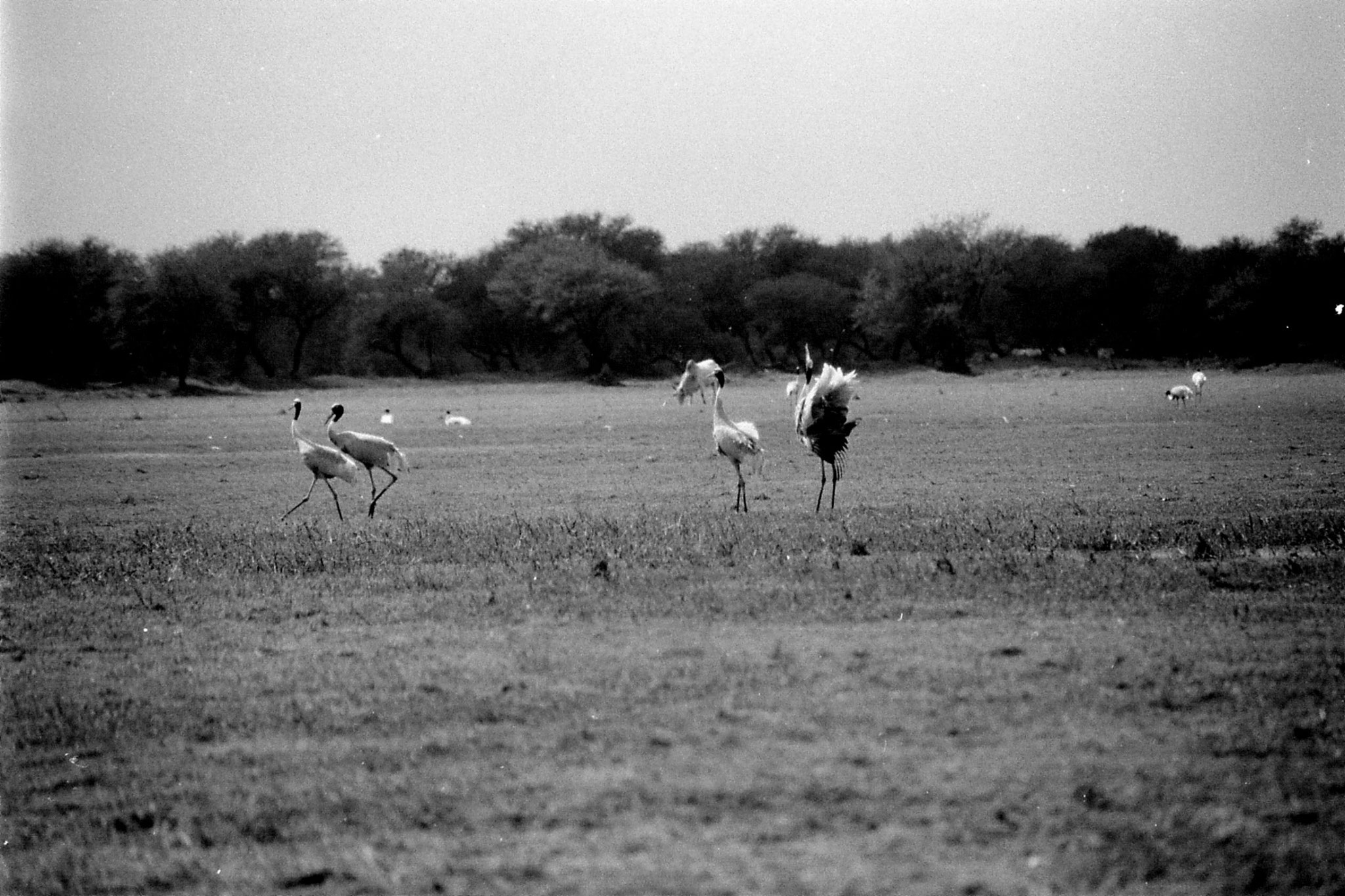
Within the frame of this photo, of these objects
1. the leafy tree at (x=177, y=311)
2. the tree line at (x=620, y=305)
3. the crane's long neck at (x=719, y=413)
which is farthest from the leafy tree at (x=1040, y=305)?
the crane's long neck at (x=719, y=413)

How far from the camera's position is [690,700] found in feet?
20.7

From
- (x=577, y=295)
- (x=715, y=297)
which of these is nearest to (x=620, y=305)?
(x=577, y=295)

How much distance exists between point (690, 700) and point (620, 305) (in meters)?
65.7

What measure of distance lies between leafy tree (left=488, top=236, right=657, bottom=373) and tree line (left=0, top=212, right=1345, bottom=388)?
0.14 meters

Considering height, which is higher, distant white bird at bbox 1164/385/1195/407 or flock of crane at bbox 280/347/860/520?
distant white bird at bbox 1164/385/1195/407

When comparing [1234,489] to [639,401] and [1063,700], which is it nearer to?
[1063,700]

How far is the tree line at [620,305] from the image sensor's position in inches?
2152

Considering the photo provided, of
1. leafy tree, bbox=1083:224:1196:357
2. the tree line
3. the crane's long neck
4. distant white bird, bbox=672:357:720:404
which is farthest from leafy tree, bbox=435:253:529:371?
the crane's long neck

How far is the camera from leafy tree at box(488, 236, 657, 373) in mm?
70250

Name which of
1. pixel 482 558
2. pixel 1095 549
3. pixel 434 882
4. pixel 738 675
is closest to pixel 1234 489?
pixel 1095 549

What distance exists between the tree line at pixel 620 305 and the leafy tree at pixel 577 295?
0.47 ft

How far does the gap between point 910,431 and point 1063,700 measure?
20.6 meters

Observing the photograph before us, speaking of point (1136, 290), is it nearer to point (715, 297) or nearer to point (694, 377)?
point (715, 297)

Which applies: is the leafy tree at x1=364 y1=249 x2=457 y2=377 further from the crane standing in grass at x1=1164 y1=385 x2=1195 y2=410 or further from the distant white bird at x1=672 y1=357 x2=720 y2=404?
the crane standing in grass at x1=1164 y1=385 x2=1195 y2=410
